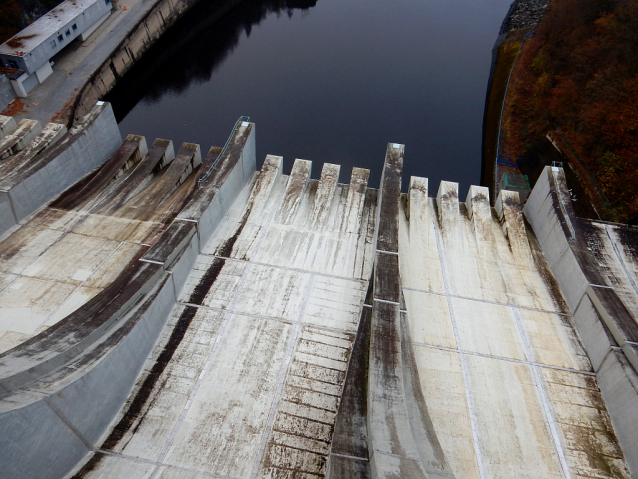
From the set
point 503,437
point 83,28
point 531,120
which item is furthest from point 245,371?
point 83,28

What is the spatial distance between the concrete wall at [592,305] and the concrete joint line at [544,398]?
5.32 ft

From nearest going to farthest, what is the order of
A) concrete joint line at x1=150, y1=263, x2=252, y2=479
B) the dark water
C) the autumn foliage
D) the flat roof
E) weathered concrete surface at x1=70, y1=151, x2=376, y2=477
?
concrete joint line at x1=150, y1=263, x2=252, y2=479
weathered concrete surface at x1=70, y1=151, x2=376, y2=477
the autumn foliage
the flat roof
the dark water

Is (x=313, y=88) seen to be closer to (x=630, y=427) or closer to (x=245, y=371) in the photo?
(x=245, y=371)

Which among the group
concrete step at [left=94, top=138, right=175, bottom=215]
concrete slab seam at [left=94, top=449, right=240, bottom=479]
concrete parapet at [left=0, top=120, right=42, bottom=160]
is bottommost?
concrete slab seam at [left=94, top=449, right=240, bottom=479]

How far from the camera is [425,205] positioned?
18.2 m

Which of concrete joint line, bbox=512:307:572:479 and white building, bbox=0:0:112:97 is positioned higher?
white building, bbox=0:0:112:97

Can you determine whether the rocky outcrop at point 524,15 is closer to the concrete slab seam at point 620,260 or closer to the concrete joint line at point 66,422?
the concrete slab seam at point 620,260

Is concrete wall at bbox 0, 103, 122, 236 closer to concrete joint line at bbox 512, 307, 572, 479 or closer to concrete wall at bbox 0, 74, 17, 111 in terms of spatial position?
concrete wall at bbox 0, 74, 17, 111

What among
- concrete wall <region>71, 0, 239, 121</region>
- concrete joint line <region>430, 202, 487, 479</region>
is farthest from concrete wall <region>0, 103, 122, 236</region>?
concrete joint line <region>430, 202, 487, 479</region>

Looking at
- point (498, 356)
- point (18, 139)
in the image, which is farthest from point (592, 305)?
point (18, 139)

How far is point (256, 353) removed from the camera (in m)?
12.3

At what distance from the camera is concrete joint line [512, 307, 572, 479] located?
10.7 metres

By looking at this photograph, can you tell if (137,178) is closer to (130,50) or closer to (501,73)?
(130,50)

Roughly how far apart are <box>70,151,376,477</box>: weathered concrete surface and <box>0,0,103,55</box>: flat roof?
25.4m
